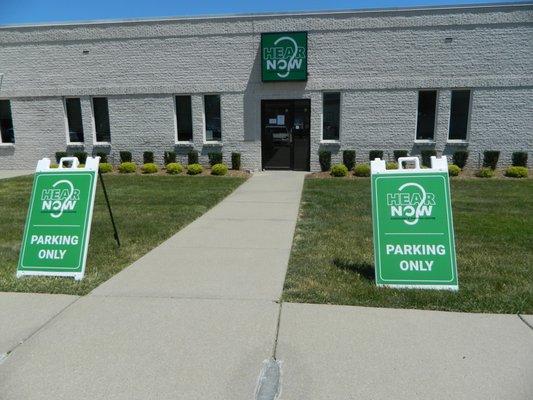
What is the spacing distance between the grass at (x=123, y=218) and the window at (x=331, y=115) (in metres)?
4.05

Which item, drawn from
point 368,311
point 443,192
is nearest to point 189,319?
point 368,311

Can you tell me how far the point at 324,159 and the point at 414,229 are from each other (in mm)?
11073

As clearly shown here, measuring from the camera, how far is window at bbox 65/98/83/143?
663 inches

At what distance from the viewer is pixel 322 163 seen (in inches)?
605

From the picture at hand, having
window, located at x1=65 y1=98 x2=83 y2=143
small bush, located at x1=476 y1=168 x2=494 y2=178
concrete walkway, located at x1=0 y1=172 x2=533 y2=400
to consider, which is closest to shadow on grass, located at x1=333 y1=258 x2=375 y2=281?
concrete walkway, located at x1=0 y1=172 x2=533 y2=400

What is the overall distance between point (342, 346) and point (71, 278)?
3.10 meters

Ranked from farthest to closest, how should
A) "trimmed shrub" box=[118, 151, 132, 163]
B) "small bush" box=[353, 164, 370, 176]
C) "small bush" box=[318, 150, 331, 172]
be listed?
"trimmed shrub" box=[118, 151, 132, 163] → "small bush" box=[318, 150, 331, 172] → "small bush" box=[353, 164, 370, 176]

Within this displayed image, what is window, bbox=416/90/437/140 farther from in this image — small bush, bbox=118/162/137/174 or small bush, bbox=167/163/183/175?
small bush, bbox=118/162/137/174

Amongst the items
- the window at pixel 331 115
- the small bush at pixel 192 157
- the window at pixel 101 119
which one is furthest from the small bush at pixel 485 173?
the window at pixel 101 119

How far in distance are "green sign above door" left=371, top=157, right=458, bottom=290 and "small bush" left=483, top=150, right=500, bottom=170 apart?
11823 millimetres

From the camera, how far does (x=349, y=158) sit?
15.1 m

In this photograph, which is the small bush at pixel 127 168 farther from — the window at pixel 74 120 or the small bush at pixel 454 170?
the small bush at pixel 454 170

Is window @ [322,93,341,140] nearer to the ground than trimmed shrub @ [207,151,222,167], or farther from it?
farther from it

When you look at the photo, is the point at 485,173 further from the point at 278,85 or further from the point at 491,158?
the point at 278,85
